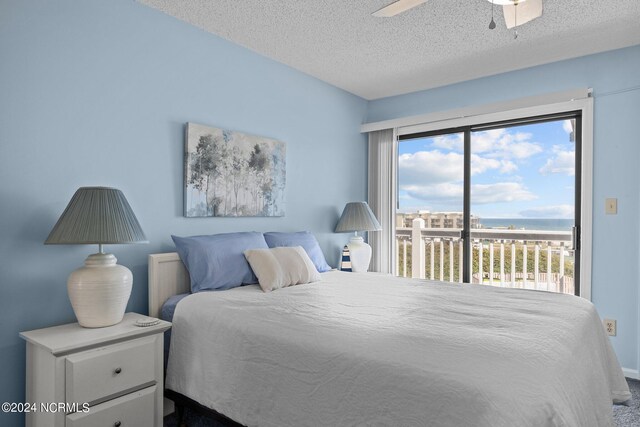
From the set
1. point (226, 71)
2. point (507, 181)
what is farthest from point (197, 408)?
point (507, 181)

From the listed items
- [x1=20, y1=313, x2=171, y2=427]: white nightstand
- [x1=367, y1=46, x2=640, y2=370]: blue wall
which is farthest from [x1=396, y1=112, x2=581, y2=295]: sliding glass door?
[x1=20, y1=313, x2=171, y2=427]: white nightstand

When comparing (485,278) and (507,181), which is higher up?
(507,181)

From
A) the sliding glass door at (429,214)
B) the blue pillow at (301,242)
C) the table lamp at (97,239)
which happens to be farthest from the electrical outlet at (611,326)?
the table lamp at (97,239)

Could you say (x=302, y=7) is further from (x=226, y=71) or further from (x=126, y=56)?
(x=126, y=56)

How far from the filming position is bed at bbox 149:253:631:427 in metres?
1.22

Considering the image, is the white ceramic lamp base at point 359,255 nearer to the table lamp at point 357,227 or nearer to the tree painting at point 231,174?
the table lamp at point 357,227

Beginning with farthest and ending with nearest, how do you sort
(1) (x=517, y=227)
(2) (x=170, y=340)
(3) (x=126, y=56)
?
(1) (x=517, y=227) → (3) (x=126, y=56) → (2) (x=170, y=340)

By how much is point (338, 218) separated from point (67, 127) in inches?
104

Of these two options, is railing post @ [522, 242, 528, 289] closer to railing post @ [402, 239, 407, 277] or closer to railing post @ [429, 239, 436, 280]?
railing post @ [429, 239, 436, 280]

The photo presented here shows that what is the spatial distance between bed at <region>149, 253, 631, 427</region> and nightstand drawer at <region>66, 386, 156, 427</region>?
196 millimetres

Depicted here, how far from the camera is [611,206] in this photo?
10.3ft

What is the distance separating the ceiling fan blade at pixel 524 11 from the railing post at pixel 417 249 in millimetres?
2983

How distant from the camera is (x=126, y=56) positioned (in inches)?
95.2

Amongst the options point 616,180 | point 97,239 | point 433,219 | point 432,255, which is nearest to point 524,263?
point 432,255
